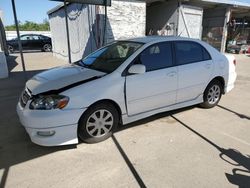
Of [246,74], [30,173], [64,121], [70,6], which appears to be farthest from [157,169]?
[70,6]

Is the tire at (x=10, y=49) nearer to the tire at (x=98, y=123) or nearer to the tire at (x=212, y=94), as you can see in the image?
the tire at (x=98, y=123)

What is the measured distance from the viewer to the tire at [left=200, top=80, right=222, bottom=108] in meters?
4.54

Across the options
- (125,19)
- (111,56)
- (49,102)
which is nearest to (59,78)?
(49,102)

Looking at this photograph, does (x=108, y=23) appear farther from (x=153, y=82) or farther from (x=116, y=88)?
(x=116, y=88)

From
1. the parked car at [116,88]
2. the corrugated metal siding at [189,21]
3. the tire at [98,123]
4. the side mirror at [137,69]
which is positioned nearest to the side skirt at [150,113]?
the parked car at [116,88]

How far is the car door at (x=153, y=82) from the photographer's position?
135 inches

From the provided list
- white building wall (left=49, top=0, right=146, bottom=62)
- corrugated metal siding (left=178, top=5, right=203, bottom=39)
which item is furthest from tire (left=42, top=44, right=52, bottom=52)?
corrugated metal siding (left=178, top=5, right=203, bottom=39)

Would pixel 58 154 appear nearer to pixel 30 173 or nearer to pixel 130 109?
pixel 30 173

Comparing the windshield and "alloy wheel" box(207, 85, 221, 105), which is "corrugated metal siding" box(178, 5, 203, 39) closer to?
"alloy wheel" box(207, 85, 221, 105)

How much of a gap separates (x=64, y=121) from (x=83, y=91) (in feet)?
1.59

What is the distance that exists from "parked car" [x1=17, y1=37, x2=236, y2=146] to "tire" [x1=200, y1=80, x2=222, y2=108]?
23 millimetres

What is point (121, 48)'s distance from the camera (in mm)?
3986

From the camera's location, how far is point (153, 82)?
3.58 metres

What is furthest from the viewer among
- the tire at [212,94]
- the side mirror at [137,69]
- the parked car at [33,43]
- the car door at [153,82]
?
the parked car at [33,43]
